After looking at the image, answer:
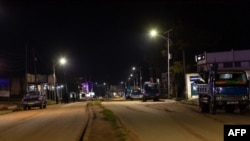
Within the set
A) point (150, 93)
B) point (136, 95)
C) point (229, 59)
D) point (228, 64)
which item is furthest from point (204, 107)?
point (136, 95)

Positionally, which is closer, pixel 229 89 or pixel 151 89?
pixel 229 89

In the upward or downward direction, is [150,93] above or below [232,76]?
below

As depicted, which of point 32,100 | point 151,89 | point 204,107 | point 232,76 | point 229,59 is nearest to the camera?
point 232,76

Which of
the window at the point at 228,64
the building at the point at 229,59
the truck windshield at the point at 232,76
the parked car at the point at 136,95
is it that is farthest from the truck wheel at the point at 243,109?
the parked car at the point at 136,95

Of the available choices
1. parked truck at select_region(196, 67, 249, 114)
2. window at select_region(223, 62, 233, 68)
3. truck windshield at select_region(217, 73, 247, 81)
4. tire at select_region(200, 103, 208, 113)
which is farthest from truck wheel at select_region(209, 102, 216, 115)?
window at select_region(223, 62, 233, 68)

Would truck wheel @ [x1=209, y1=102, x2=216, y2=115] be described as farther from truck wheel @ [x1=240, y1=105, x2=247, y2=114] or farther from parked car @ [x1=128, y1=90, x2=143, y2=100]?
parked car @ [x1=128, y1=90, x2=143, y2=100]

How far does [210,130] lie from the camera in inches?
810

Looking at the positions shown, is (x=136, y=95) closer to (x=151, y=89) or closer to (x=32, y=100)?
(x=151, y=89)

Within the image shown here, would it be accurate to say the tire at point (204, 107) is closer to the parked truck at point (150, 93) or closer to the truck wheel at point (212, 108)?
the truck wheel at point (212, 108)

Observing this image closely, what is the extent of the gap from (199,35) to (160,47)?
71.8ft

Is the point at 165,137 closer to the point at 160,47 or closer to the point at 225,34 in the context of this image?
the point at 225,34

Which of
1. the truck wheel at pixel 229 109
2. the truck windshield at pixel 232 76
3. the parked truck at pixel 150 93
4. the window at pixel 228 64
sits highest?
the window at pixel 228 64

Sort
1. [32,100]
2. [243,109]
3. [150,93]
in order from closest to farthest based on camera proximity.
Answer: [243,109], [32,100], [150,93]

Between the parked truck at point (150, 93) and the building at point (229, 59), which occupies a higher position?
the building at point (229, 59)
